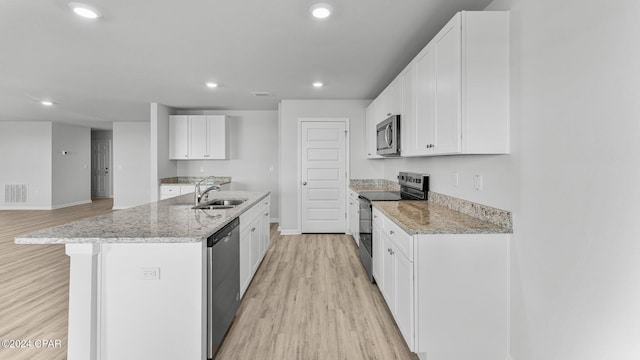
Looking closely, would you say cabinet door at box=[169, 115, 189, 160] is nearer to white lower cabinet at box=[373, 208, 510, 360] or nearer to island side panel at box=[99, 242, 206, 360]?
island side panel at box=[99, 242, 206, 360]

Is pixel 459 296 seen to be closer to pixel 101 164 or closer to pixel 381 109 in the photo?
pixel 381 109

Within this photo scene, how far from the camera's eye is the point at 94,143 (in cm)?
1021

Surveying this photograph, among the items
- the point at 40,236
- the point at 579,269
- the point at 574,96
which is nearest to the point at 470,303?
the point at 579,269

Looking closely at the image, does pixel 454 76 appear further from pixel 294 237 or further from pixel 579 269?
pixel 294 237

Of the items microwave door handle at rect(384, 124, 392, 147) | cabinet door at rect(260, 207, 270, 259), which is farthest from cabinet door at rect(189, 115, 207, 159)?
microwave door handle at rect(384, 124, 392, 147)

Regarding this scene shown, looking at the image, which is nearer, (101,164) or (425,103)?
(425,103)

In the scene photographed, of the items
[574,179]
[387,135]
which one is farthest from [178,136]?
[574,179]

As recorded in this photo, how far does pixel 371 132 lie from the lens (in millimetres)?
4703

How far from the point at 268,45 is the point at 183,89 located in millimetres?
2264

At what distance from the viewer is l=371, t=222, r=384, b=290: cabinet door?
2.72 meters

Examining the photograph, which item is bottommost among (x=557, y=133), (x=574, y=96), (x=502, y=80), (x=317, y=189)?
(x=317, y=189)

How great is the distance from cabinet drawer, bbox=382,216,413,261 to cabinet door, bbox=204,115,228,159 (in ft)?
14.0

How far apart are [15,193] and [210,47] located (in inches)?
336

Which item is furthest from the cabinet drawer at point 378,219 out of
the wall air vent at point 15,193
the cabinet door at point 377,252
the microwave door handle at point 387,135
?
the wall air vent at point 15,193
